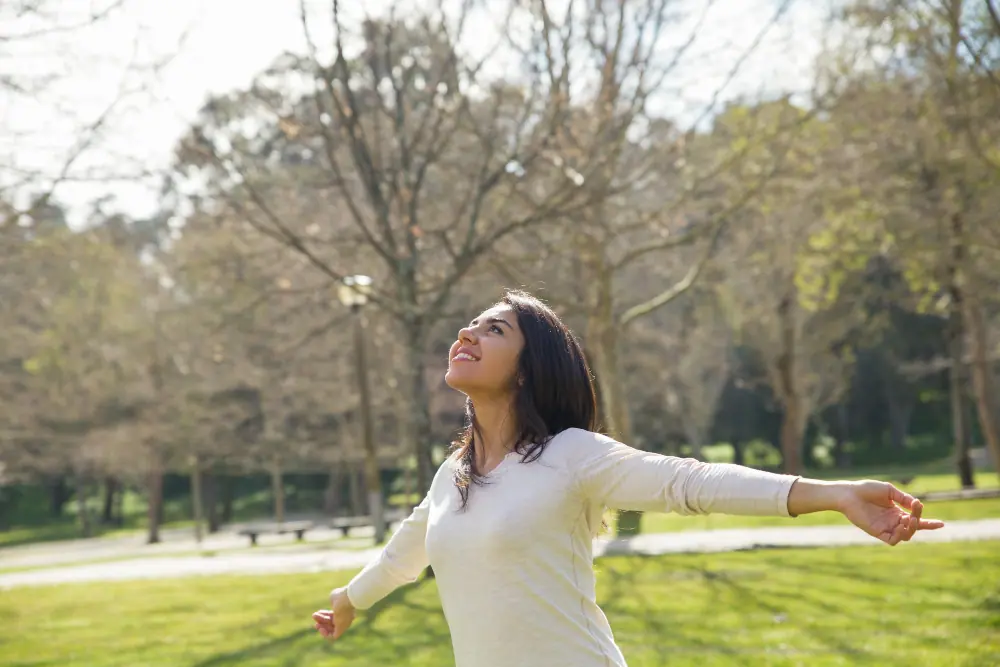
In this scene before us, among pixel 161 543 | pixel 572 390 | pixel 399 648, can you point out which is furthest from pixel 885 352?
pixel 572 390

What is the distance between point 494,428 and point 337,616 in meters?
0.92

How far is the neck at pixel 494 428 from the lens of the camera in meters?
3.34

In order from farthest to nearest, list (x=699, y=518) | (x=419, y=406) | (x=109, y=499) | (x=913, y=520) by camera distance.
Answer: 1. (x=109, y=499)
2. (x=699, y=518)
3. (x=419, y=406)
4. (x=913, y=520)

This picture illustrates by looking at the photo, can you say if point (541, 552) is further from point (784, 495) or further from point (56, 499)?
point (56, 499)

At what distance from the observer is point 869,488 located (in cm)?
266

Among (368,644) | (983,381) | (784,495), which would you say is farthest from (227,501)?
(784,495)

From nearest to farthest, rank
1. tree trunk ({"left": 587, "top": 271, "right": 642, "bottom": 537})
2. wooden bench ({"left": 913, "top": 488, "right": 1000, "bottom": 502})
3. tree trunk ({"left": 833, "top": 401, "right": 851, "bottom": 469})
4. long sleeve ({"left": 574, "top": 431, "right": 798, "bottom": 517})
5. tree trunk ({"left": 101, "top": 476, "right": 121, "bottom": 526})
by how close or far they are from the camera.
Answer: long sleeve ({"left": 574, "top": 431, "right": 798, "bottom": 517}), tree trunk ({"left": 587, "top": 271, "right": 642, "bottom": 537}), wooden bench ({"left": 913, "top": 488, "right": 1000, "bottom": 502}), tree trunk ({"left": 833, "top": 401, "right": 851, "bottom": 469}), tree trunk ({"left": 101, "top": 476, "right": 121, "bottom": 526})

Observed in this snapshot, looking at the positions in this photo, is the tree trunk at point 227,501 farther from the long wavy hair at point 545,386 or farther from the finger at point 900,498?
the finger at point 900,498

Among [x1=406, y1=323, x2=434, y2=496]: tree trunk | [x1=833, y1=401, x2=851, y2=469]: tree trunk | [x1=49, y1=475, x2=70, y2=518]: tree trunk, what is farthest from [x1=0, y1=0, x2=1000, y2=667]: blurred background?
[x1=49, y1=475, x2=70, y2=518]: tree trunk

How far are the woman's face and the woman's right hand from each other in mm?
927

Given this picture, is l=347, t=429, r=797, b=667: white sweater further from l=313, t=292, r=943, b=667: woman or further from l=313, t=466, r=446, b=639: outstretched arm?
l=313, t=466, r=446, b=639: outstretched arm

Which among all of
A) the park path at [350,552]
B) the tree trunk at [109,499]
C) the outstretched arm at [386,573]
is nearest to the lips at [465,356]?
the outstretched arm at [386,573]

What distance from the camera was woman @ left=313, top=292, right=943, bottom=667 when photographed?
275cm

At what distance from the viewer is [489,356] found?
3326 millimetres
